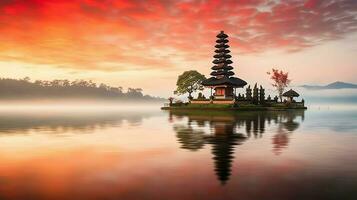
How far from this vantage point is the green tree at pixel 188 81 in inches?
4107

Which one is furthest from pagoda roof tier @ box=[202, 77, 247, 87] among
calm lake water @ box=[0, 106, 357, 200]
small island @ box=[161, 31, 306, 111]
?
calm lake water @ box=[0, 106, 357, 200]

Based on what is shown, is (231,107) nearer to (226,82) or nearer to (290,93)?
(226,82)

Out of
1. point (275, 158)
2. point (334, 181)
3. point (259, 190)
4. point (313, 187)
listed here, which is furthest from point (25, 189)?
point (275, 158)

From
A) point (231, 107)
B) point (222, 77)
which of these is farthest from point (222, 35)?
point (231, 107)

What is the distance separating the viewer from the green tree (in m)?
104

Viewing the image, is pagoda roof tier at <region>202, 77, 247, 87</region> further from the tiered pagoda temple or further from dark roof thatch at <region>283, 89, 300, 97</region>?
dark roof thatch at <region>283, 89, 300, 97</region>

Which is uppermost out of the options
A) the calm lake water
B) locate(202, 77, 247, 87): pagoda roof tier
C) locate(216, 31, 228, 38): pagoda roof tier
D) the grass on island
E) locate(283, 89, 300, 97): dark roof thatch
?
locate(216, 31, 228, 38): pagoda roof tier

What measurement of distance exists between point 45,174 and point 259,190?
304 inches

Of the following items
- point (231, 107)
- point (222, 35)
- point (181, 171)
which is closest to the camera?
point (181, 171)

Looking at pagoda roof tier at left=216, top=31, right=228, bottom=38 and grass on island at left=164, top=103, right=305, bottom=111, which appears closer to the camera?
grass on island at left=164, top=103, right=305, bottom=111

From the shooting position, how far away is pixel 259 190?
10.8 m

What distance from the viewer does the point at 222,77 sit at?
91375 millimetres

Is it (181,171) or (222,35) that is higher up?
(222,35)

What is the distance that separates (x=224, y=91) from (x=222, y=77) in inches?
211
